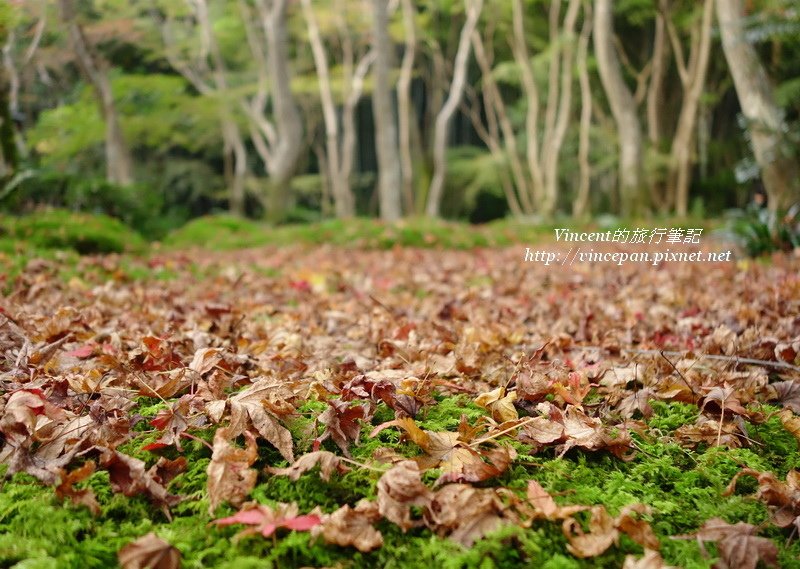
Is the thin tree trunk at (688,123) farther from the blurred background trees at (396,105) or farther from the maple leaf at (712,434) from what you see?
the maple leaf at (712,434)

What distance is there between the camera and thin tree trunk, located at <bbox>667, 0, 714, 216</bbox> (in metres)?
13.4

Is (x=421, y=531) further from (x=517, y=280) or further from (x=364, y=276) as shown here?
(x=364, y=276)

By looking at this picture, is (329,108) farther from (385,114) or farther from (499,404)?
(499,404)

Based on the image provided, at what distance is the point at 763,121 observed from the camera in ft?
24.4

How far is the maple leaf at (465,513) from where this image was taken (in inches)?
48.4

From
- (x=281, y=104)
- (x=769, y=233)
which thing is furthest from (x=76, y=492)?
(x=281, y=104)

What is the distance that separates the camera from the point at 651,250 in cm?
800

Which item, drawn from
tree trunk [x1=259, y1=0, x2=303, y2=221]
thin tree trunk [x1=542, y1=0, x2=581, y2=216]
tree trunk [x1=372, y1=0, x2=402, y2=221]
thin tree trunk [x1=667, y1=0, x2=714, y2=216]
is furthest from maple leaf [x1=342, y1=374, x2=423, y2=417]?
thin tree trunk [x1=542, y1=0, x2=581, y2=216]

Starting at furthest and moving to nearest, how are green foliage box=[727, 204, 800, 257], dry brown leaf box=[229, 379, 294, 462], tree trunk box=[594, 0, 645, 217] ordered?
tree trunk box=[594, 0, 645, 217] < green foliage box=[727, 204, 800, 257] < dry brown leaf box=[229, 379, 294, 462]

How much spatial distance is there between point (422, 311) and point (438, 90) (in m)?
18.9

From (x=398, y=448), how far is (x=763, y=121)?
7.73m

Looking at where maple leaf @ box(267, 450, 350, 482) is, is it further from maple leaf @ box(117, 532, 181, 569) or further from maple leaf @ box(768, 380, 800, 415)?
Result: maple leaf @ box(768, 380, 800, 415)

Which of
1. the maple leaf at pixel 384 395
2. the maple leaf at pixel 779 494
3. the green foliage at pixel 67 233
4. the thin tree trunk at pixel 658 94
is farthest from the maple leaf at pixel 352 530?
the thin tree trunk at pixel 658 94

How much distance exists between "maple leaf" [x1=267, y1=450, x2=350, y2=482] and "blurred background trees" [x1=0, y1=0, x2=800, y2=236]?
23.7 ft
